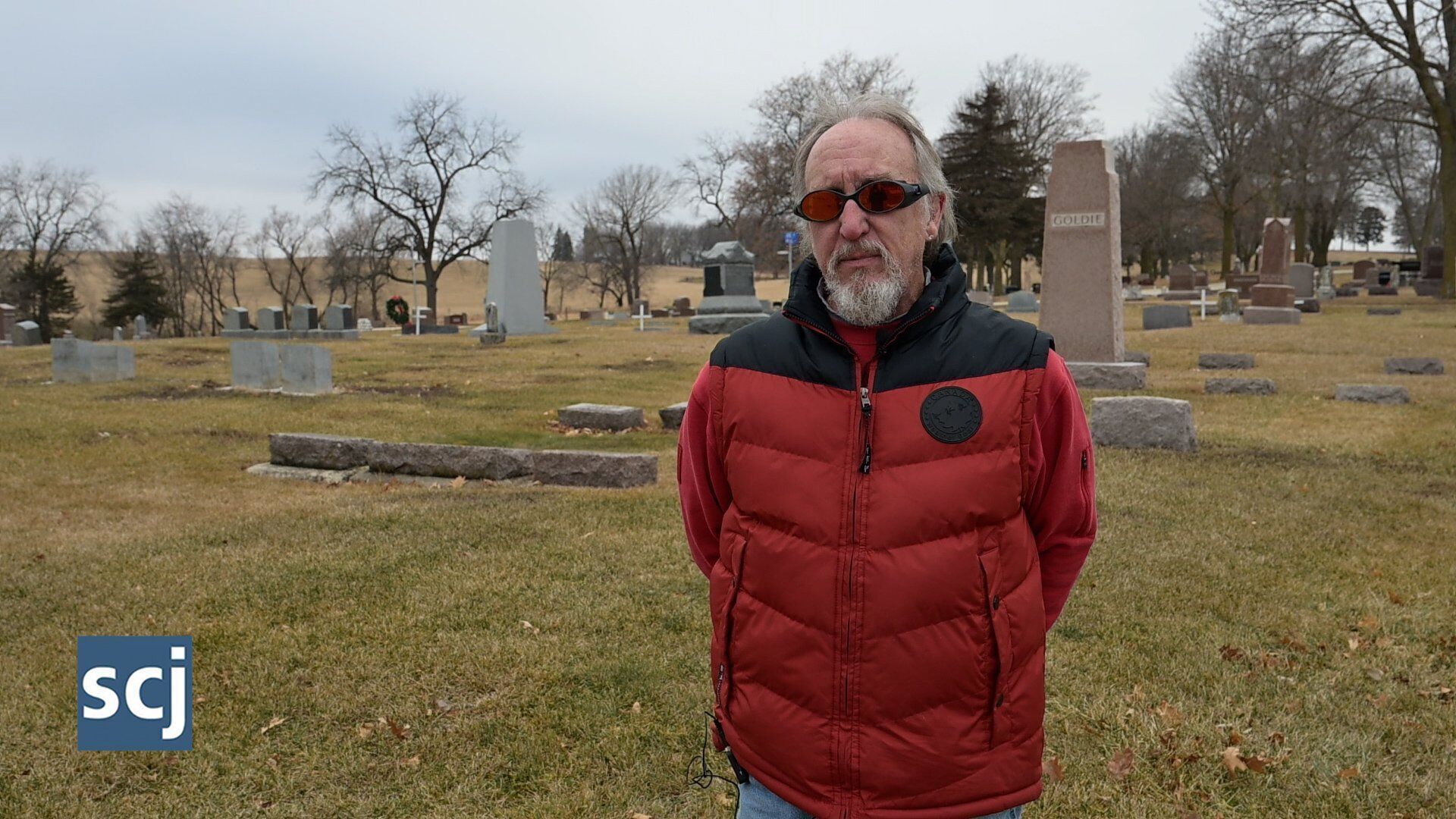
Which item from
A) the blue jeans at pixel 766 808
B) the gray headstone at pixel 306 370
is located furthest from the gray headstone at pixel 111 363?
the blue jeans at pixel 766 808

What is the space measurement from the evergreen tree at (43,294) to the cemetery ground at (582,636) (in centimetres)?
5308

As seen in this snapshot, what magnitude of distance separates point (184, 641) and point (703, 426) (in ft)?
11.8

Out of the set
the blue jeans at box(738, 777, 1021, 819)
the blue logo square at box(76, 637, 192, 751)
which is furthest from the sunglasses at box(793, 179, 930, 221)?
the blue logo square at box(76, 637, 192, 751)

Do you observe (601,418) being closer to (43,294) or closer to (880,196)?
(880,196)

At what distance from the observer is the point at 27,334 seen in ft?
111

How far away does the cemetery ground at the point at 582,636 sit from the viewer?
3463 millimetres

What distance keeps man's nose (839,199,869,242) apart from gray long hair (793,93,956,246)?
0.15 meters

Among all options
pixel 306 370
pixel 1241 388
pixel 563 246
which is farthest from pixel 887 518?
pixel 563 246

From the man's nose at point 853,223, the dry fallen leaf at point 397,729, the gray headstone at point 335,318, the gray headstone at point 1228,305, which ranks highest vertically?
the gray headstone at point 335,318

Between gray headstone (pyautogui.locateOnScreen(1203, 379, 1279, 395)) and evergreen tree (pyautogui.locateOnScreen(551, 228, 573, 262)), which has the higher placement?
evergreen tree (pyautogui.locateOnScreen(551, 228, 573, 262))

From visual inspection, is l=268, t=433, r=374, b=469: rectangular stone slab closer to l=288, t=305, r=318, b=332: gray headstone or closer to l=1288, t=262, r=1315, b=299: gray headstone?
l=288, t=305, r=318, b=332: gray headstone

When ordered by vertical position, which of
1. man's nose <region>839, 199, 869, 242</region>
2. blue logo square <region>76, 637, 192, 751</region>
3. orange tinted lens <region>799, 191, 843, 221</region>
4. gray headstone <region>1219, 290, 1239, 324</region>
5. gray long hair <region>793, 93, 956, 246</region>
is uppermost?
gray headstone <region>1219, 290, 1239, 324</region>

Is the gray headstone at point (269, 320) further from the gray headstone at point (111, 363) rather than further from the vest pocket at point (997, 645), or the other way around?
the vest pocket at point (997, 645)

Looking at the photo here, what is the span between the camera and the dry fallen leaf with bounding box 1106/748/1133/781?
3.48 m
